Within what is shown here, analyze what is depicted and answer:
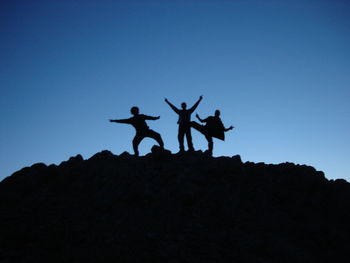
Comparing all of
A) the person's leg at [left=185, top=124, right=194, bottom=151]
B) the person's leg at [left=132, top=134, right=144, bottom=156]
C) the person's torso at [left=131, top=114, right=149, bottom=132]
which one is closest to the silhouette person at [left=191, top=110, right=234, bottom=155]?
the person's leg at [left=185, top=124, right=194, bottom=151]

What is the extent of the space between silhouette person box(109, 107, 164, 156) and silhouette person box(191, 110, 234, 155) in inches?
77.6

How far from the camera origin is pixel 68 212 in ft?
38.5

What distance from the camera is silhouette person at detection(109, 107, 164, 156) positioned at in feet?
50.2

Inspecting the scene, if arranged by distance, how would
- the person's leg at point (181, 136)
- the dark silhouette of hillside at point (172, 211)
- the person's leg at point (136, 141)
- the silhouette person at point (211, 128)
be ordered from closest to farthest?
the dark silhouette of hillside at point (172, 211) → the person's leg at point (136, 141) → the person's leg at point (181, 136) → the silhouette person at point (211, 128)

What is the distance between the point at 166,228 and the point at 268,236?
3556mm

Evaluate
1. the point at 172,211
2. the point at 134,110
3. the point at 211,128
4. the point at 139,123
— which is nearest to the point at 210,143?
the point at 211,128

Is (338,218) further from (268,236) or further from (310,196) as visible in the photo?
(268,236)

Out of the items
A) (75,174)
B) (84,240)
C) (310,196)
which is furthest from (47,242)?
(310,196)

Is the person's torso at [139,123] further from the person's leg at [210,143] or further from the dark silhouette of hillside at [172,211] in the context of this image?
→ the person's leg at [210,143]

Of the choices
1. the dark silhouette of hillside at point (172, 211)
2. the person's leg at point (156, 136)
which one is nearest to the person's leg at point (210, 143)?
the dark silhouette of hillside at point (172, 211)

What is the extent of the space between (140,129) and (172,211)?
16.7ft

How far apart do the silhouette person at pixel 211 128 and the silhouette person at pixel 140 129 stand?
77.6 inches

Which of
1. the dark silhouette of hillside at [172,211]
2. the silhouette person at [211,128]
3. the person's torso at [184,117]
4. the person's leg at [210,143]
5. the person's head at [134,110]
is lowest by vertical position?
the dark silhouette of hillside at [172,211]

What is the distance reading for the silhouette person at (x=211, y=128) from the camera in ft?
52.7
